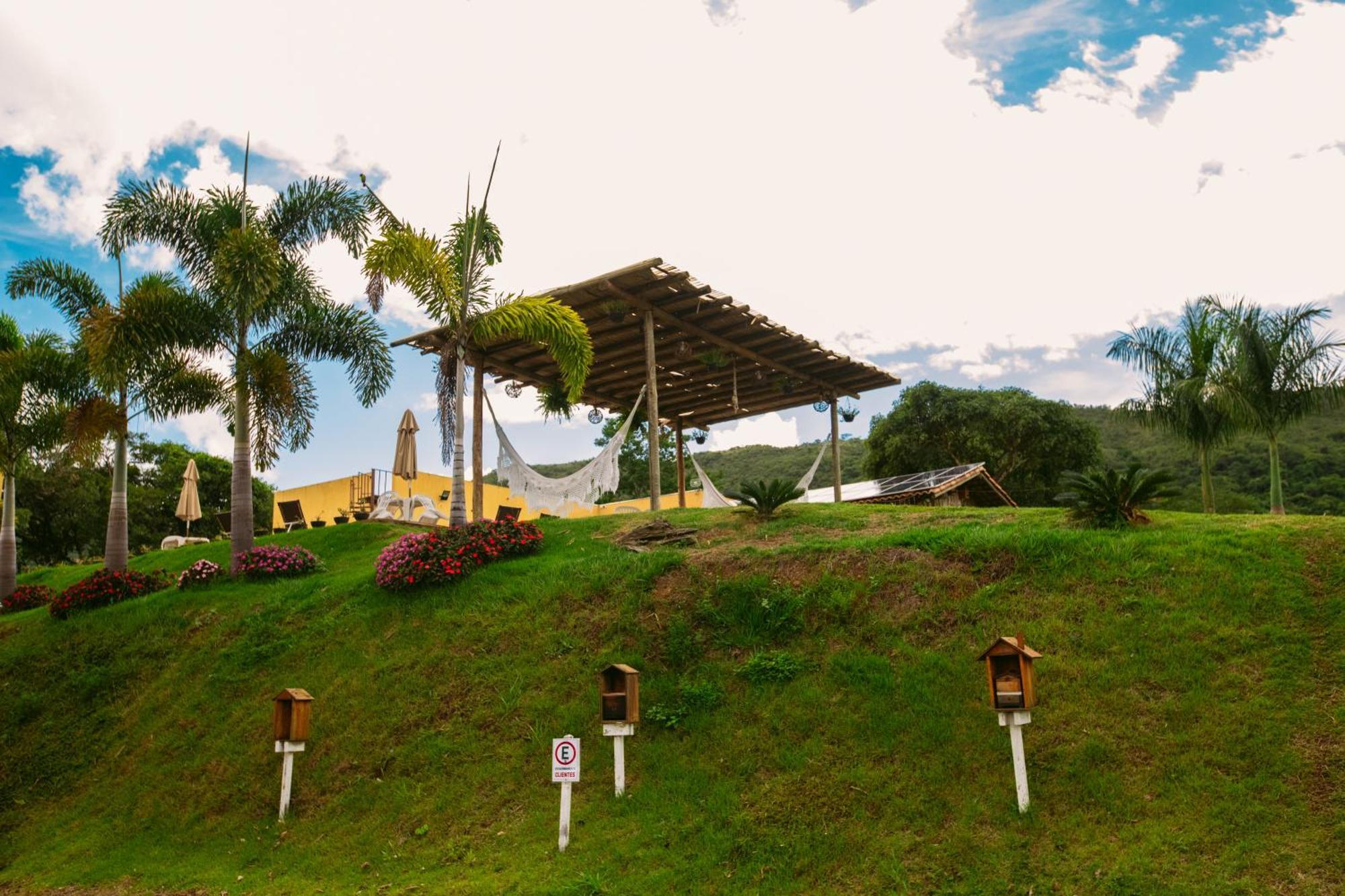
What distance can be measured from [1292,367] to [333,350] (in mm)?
15074

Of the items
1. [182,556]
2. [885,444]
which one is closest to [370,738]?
[182,556]

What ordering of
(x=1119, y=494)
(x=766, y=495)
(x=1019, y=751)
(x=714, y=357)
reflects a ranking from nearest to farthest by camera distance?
1. (x=1019, y=751)
2. (x=1119, y=494)
3. (x=766, y=495)
4. (x=714, y=357)

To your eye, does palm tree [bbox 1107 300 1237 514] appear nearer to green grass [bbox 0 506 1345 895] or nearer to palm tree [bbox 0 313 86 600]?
green grass [bbox 0 506 1345 895]

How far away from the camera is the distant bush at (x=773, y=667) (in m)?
7.48

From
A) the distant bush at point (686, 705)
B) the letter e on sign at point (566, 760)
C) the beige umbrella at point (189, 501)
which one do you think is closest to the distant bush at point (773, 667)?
the distant bush at point (686, 705)

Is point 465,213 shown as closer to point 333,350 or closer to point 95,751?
point 333,350

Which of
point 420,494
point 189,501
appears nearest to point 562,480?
point 420,494

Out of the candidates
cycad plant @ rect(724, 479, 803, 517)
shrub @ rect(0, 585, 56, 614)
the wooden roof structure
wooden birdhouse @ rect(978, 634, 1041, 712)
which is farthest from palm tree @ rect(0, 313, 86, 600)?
wooden birdhouse @ rect(978, 634, 1041, 712)

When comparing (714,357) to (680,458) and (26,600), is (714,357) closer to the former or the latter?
(680,458)

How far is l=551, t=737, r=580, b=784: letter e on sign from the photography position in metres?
6.25

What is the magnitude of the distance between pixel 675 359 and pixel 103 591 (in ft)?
31.6

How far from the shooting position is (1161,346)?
1461 cm

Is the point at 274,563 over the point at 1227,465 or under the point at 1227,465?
under

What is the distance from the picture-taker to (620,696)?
6703 mm
